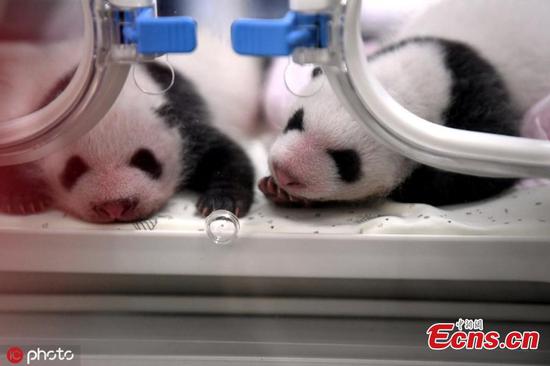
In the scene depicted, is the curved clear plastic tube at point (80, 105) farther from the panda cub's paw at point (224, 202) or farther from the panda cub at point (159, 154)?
the panda cub's paw at point (224, 202)

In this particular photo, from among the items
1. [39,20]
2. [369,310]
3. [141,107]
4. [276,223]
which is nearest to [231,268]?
[276,223]

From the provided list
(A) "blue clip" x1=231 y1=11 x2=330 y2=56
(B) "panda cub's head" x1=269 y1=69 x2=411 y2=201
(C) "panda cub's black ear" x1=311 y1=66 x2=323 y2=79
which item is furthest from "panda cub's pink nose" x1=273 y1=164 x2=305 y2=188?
(A) "blue clip" x1=231 y1=11 x2=330 y2=56

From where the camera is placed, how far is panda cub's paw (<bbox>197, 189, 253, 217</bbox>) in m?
0.96

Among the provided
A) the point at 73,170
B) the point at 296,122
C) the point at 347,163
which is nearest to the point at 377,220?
the point at 347,163

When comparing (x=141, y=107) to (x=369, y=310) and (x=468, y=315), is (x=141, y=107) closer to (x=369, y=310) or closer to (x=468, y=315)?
(x=369, y=310)

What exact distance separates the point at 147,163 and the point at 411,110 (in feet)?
1.41

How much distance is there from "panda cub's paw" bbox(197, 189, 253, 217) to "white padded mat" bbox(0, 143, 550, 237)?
2cm

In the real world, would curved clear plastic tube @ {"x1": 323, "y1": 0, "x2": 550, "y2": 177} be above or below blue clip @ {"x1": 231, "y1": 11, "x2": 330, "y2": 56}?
below

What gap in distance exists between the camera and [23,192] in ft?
3.12

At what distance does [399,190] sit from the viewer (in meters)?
0.95

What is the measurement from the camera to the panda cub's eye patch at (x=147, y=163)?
3.20 ft

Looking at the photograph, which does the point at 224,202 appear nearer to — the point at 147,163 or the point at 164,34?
the point at 147,163

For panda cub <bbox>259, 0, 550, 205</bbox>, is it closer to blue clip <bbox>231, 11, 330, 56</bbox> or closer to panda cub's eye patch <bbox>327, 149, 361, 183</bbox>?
panda cub's eye patch <bbox>327, 149, 361, 183</bbox>

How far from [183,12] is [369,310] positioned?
22.1 inches
